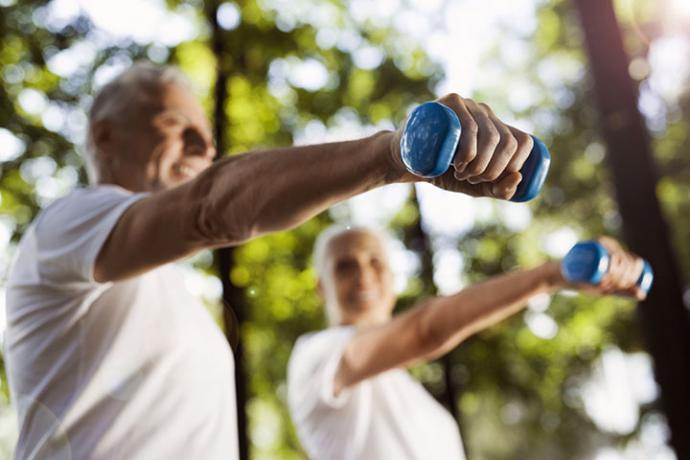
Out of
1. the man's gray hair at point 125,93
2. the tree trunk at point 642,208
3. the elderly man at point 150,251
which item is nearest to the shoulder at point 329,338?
the elderly man at point 150,251

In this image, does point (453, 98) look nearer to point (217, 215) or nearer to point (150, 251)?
point (217, 215)

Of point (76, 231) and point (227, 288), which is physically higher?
point (76, 231)

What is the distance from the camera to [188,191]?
137 centimetres

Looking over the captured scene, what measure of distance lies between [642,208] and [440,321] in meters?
2.51

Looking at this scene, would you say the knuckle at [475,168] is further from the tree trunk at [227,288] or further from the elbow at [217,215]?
the tree trunk at [227,288]

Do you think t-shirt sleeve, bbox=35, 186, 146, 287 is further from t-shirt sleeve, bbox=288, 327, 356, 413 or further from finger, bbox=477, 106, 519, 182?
t-shirt sleeve, bbox=288, 327, 356, 413

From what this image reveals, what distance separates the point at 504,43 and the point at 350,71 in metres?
3.48

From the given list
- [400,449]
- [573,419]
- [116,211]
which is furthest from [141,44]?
[573,419]

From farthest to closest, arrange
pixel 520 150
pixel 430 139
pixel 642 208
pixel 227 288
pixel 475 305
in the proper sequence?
1. pixel 227 288
2. pixel 642 208
3. pixel 475 305
4. pixel 520 150
5. pixel 430 139

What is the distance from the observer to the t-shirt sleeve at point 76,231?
4.84 feet

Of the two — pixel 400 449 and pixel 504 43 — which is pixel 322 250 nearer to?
pixel 400 449

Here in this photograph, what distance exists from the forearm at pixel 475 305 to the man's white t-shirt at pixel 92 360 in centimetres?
74

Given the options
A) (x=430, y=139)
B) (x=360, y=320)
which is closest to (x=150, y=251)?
(x=430, y=139)

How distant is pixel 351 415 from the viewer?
8.64ft
